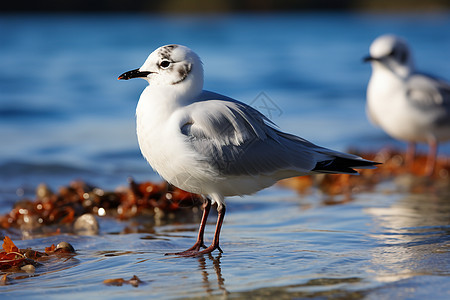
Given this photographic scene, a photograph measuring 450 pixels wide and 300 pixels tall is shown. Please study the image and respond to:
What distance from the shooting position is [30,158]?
7703 millimetres

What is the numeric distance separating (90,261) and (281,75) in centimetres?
1331

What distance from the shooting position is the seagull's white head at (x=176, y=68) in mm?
3699

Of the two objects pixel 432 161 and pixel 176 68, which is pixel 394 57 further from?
pixel 176 68

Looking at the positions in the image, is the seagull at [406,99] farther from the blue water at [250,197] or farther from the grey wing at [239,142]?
the grey wing at [239,142]

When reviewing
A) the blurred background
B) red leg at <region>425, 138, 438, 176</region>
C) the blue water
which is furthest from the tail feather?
red leg at <region>425, 138, 438, 176</region>

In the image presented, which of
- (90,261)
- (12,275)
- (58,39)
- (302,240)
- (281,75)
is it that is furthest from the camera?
(58,39)

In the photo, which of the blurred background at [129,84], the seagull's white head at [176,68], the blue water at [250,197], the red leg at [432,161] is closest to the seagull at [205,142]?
the seagull's white head at [176,68]

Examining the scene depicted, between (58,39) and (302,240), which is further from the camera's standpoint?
(58,39)

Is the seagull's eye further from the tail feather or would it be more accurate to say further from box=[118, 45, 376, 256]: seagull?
the tail feather

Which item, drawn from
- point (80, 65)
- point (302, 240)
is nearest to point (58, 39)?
point (80, 65)

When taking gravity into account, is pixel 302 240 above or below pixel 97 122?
below

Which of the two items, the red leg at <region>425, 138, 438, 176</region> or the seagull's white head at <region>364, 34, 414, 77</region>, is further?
the seagull's white head at <region>364, 34, 414, 77</region>

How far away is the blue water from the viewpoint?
10.3ft

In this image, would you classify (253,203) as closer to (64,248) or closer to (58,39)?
(64,248)
